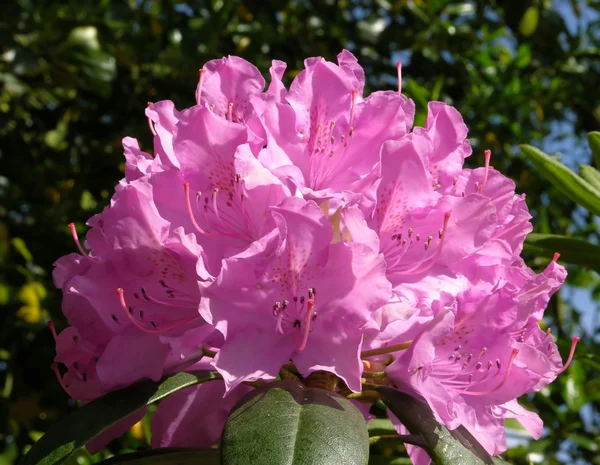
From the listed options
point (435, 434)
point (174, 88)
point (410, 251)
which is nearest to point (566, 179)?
point (410, 251)

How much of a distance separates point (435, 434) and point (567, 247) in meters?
0.56

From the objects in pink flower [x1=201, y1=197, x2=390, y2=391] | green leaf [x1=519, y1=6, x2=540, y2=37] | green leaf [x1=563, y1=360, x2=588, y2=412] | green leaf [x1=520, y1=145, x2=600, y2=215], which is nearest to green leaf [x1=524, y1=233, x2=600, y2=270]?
green leaf [x1=520, y1=145, x2=600, y2=215]

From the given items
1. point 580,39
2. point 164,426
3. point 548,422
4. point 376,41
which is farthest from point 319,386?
point 580,39

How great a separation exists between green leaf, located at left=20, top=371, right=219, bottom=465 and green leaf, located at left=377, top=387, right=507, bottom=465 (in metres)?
0.23

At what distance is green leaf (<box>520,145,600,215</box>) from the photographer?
3.97 ft

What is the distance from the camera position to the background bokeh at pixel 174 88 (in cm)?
227

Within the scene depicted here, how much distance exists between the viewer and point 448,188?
3.15 feet

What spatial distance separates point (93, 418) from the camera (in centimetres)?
80

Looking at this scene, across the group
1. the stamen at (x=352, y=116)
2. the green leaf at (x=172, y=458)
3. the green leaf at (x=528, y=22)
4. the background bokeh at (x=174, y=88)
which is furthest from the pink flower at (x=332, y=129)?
the green leaf at (x=528, y=22)

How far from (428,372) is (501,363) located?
11 centimetres

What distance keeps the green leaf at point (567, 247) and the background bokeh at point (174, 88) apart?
34.5 inches

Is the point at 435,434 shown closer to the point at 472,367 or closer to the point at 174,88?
the point at 472,367

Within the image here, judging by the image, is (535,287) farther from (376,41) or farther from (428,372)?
(376,41)

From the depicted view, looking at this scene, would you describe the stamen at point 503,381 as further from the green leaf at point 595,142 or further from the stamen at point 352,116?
the green leaf at point 595,142
